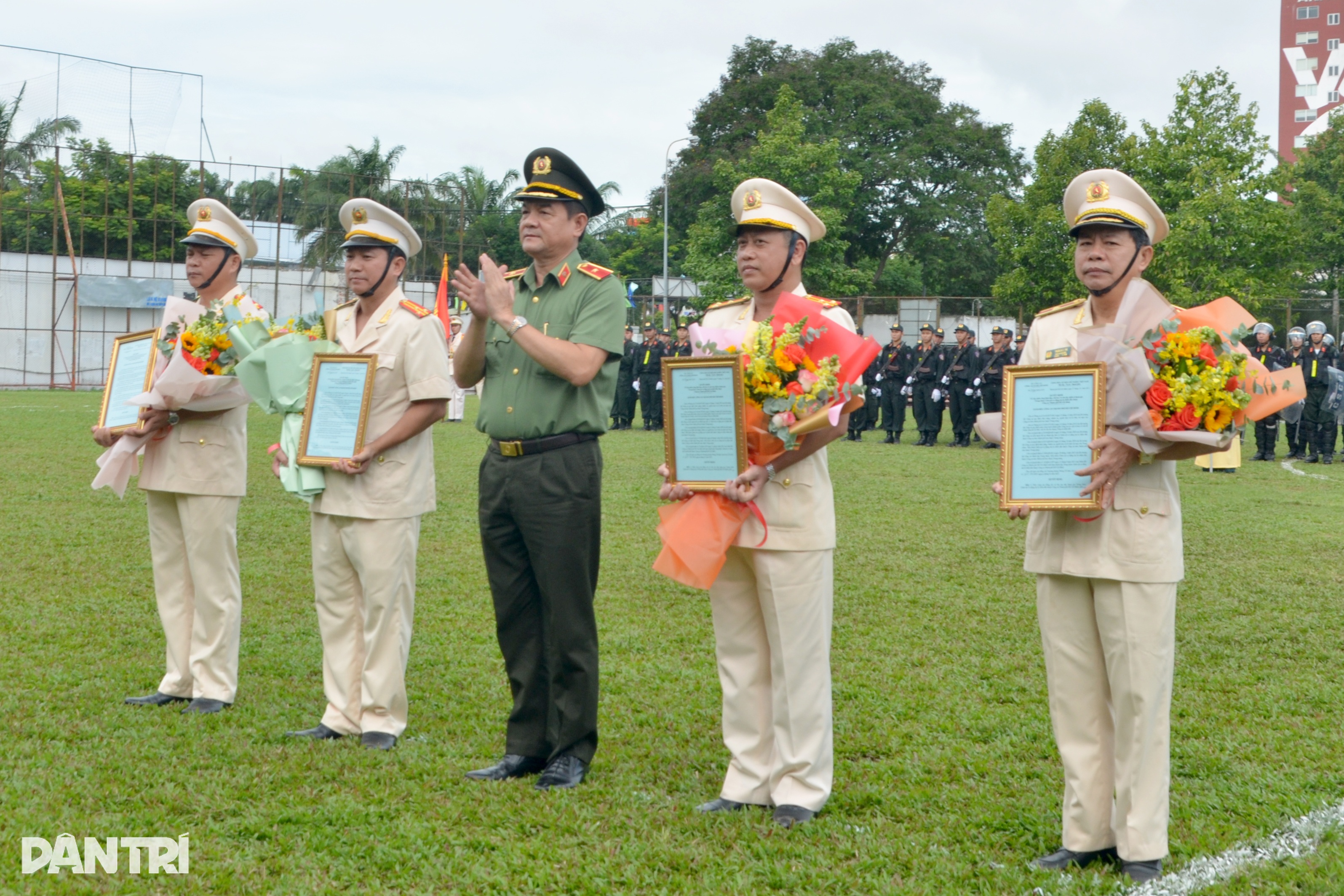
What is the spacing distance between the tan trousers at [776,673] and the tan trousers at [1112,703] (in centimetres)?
78

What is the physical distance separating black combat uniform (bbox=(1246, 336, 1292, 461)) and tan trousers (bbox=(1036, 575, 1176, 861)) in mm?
16453

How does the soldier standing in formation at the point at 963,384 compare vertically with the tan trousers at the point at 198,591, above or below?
above

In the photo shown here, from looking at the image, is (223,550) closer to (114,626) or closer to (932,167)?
(114,626)

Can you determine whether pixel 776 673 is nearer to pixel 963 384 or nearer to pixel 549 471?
pixel 549 471

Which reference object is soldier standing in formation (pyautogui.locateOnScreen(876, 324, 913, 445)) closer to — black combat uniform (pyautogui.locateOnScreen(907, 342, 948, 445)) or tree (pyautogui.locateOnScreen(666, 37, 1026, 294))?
black combat uniform (pyautogui.locateOnScreen(907, 342, 948, 445))

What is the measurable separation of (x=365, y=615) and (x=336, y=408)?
0.87m

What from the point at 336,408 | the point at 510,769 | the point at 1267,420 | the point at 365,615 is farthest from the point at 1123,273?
the point at 1267,420

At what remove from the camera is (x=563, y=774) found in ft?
15.4

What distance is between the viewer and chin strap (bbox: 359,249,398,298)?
5359 millimetres

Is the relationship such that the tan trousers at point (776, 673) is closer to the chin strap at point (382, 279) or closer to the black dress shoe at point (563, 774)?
the black dress shoe at point (563, 774)

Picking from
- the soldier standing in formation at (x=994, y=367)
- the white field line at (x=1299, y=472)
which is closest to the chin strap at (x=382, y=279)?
the white field line at (x=1299, y=472)

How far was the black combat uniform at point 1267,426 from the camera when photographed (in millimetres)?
19172

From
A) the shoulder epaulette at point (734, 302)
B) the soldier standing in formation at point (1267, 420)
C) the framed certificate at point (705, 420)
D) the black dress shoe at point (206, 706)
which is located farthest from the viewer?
the soldier standing in formation at point (1267, 420)

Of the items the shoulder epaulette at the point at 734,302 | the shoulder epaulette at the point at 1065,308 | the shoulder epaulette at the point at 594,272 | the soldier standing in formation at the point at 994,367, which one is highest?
the soldier standing in formation at the point at 994,367
